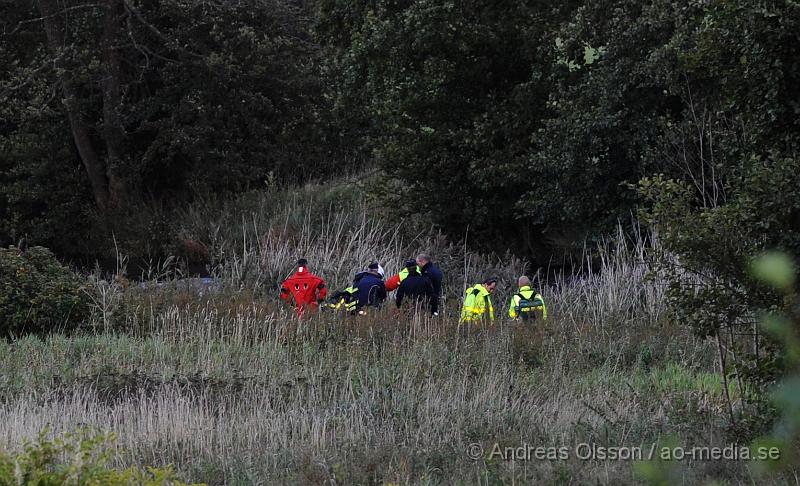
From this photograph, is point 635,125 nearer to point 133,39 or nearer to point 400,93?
point 400,93

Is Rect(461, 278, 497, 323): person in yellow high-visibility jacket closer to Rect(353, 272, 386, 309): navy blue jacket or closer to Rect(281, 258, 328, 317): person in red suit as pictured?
Rect(353, 272, 386, 309): navy blue jacket

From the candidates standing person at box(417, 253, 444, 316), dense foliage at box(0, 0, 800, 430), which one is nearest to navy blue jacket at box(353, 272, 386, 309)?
standing person at box(417, 253, 444, 316)

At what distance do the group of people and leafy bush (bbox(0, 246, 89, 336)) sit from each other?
2.87 metres

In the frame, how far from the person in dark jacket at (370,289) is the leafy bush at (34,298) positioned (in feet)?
11.9

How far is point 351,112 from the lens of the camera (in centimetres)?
2516

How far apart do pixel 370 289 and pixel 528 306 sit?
2.15 meters

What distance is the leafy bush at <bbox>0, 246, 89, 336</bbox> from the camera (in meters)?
13.1

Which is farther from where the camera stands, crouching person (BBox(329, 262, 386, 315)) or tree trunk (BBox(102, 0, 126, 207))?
tree trunk (BBox(102, 0, 126, 207))

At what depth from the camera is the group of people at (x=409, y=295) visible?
13.4 meters

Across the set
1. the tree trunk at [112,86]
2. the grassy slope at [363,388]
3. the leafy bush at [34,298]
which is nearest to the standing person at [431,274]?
the grassy slope at [363,388]

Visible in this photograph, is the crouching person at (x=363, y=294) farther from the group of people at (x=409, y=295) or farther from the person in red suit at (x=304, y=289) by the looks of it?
the person in red suit at (x=304, y=289)

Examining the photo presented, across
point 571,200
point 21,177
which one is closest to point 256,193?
point 21,177

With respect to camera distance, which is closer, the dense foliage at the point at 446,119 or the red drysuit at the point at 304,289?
the dense foliage at the point at 446,119

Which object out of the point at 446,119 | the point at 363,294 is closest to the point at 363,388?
the point at 363,294
